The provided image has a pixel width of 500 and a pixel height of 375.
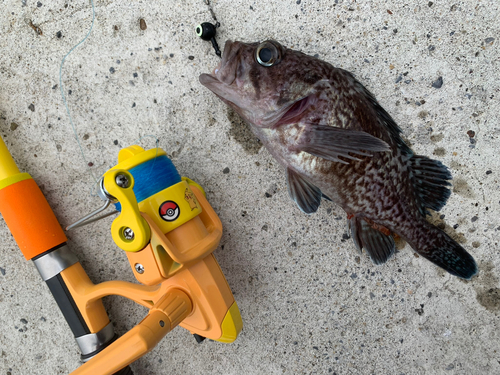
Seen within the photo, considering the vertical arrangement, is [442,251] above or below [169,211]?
below

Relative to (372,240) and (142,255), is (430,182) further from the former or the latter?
(142,255)

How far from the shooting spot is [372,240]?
154 cm

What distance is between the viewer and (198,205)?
1.37 metres

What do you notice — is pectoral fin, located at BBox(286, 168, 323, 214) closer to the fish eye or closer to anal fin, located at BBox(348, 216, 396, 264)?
anal fin, located at BBox(348, 216, 396, 264)

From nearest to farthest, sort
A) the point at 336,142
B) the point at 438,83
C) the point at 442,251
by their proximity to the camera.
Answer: the point at 336,142 → the point at 442,251 → the point at 438,83

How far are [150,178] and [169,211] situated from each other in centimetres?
16

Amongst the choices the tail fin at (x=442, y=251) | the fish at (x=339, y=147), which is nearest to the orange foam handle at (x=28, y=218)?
the fish at (x=339, y=147)

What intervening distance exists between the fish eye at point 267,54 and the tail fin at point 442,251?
3.28 ft

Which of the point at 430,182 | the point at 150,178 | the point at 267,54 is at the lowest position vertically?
the point at 430,182

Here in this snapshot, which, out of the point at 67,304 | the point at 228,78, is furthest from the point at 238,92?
the point at 67,304

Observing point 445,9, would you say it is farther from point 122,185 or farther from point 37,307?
point 37,307

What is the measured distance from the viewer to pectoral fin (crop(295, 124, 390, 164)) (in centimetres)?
124

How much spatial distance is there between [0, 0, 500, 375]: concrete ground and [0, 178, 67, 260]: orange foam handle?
6.8 inches

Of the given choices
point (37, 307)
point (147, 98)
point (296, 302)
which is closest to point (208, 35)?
point (147, 98)
